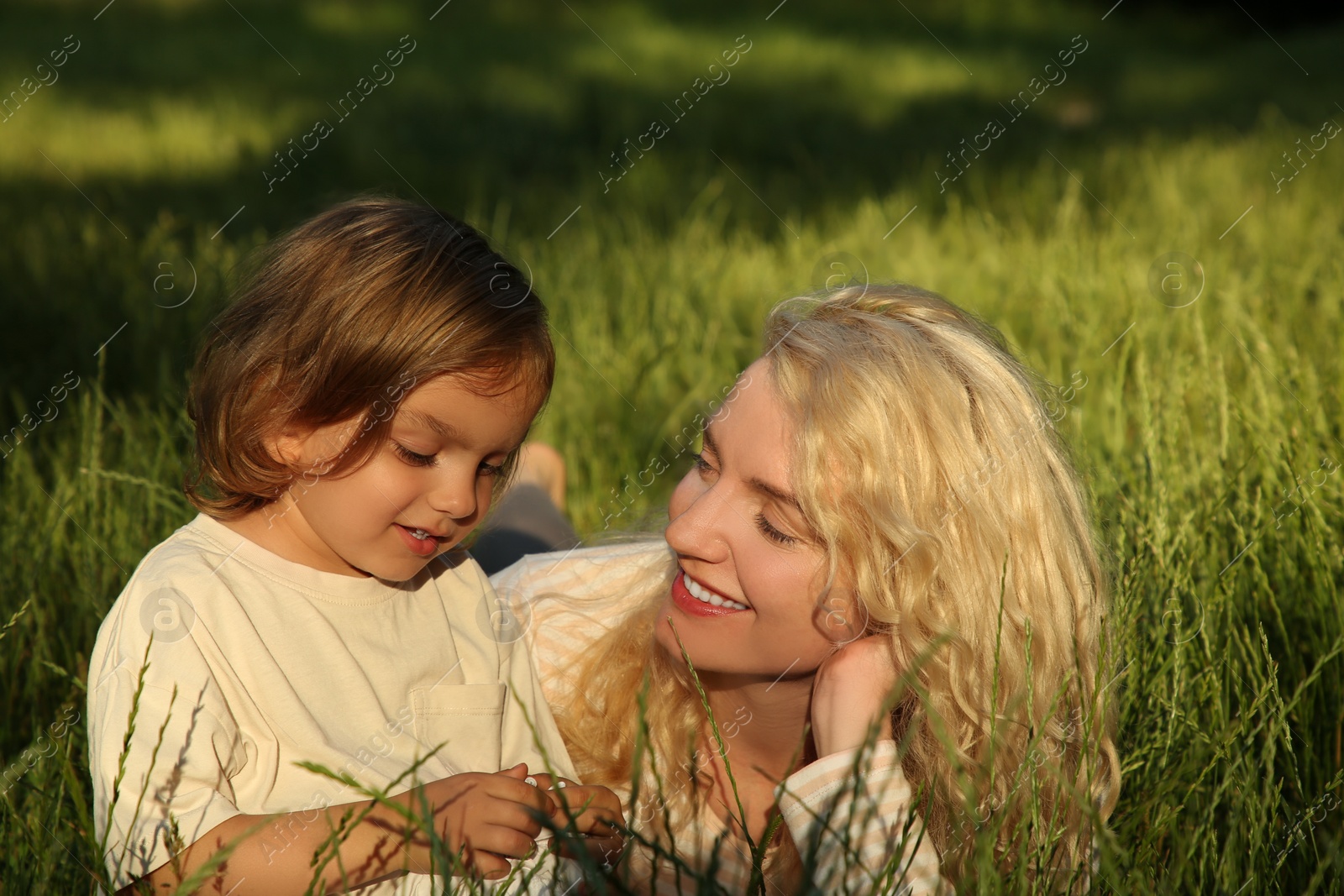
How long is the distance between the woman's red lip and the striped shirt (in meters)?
0.24

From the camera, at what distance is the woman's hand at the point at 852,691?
153cm

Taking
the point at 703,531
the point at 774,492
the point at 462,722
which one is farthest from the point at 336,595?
the point at 774,492

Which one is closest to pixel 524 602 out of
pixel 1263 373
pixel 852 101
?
pixel 1263 373

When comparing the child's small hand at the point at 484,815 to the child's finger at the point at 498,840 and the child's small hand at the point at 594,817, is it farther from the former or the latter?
the child's small hand at the point at 594,817

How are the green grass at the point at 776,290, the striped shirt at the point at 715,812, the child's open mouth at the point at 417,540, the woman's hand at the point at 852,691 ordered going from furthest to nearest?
the green grass at the point at 776,290 < the child's open mouth at the point at 417,540 < the woman's hand at the point at 852,691 < the striped shirt at the point at 715,812

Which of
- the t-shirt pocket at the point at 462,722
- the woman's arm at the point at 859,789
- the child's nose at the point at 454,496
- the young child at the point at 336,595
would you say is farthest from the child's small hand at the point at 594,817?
the child's nose at the point at 454,496


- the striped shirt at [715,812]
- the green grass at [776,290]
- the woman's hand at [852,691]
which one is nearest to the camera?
the striped shirt at [715,812]

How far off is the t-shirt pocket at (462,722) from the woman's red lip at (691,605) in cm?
32

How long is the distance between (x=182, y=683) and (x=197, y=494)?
35 centimetres

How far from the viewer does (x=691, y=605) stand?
1.65 meters

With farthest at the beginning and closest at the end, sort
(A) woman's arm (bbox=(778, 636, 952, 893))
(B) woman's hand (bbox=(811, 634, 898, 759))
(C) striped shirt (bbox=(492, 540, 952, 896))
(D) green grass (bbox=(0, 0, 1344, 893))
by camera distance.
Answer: (D) green grass (bbox=(0, 0, 1344, 893)), (B) woman's hand (bbox=(811, 634, 898, 759)), (A) woman's arm (bbox=(778, 636, 952, 893)), (C) striped shirt (bbox=(492, 540, 952, 896))

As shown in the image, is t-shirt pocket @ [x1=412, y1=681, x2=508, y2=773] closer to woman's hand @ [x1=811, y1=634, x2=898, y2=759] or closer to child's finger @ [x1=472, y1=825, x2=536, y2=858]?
child's finger @ [x1=472, y1=825, x2=536, y2=858]

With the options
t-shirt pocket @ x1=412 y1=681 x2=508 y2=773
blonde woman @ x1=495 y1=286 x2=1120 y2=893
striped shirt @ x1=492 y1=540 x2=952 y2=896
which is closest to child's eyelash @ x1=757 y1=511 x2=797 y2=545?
blonde woman @ x1=495 y1=286 x2=1120 y2=893

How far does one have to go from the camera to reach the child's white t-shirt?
1.38 meters
